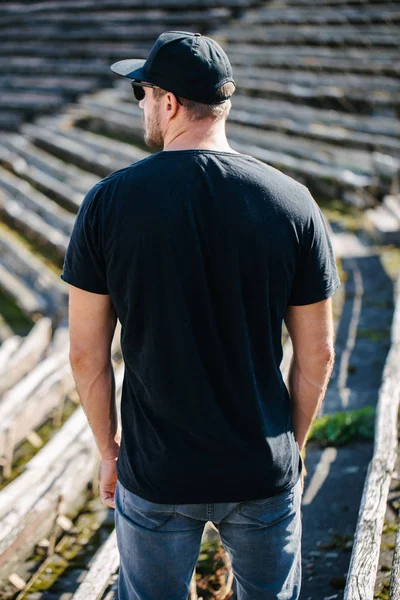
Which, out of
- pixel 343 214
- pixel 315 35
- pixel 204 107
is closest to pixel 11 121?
pixel 315 35

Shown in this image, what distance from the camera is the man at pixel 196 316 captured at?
6.33ft

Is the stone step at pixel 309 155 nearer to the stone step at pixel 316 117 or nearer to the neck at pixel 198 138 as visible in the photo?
the stone step at pixel 316 117

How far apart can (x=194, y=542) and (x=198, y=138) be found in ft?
3.71

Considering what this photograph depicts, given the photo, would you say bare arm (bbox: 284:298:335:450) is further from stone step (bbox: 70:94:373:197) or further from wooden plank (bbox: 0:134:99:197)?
wooden plank (bbox: 0:134:99:197)

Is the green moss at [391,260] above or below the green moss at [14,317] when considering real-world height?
above

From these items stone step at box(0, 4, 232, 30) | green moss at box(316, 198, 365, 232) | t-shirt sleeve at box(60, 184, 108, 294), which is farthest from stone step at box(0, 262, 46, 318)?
stone step at box(0, 4, 232, 30)

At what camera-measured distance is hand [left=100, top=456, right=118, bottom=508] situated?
7.68 feet

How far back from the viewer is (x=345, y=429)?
4473mm

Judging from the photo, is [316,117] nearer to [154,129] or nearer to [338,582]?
[338,582]

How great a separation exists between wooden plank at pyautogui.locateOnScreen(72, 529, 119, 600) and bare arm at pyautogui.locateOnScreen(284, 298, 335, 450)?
1.06 m

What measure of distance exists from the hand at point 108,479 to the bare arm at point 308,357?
1.91ft

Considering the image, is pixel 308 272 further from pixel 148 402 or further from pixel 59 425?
pixel 59 425

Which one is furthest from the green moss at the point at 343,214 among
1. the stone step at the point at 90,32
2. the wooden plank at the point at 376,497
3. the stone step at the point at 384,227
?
the stone step at the point at 90,32

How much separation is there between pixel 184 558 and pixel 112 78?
43.2 ft
